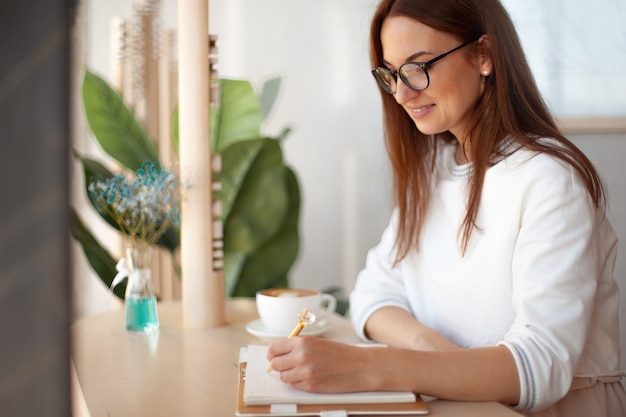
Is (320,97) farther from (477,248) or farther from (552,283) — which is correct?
(552,283)

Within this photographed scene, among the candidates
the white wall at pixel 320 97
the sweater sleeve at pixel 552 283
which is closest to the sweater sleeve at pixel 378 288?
the sweater sleeve at pixel 552 283

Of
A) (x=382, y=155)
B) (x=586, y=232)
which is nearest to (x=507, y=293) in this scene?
(x=586, y=232)

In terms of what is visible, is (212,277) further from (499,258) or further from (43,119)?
(43,119)

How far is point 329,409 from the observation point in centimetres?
67

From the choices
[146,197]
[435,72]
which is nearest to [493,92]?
[435,72]

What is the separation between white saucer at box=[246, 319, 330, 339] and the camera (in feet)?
3.45

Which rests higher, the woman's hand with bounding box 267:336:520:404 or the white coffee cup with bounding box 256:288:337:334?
the woman's hand with bounding box 267:336:520:404

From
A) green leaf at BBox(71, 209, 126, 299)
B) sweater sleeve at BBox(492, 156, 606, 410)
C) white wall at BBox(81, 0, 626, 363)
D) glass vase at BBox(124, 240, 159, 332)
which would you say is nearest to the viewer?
sweater sleeve at BBox(492, 156, 606, 410)

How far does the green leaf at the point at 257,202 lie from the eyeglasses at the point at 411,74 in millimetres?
683

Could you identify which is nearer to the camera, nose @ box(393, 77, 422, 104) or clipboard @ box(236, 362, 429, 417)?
clipboard @ box(236, 362, 429, 417)

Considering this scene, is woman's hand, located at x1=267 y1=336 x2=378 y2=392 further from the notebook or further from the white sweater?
the white sweater

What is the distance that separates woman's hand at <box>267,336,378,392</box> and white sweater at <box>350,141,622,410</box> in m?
0.18

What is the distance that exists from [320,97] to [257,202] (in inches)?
27.9

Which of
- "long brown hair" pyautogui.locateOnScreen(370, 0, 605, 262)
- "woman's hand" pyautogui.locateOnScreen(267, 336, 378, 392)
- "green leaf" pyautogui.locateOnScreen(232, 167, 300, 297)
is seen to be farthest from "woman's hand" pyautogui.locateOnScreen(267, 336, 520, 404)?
"green leaf" pyautogui.locateOnScreen(232, 167, 300, 297)
